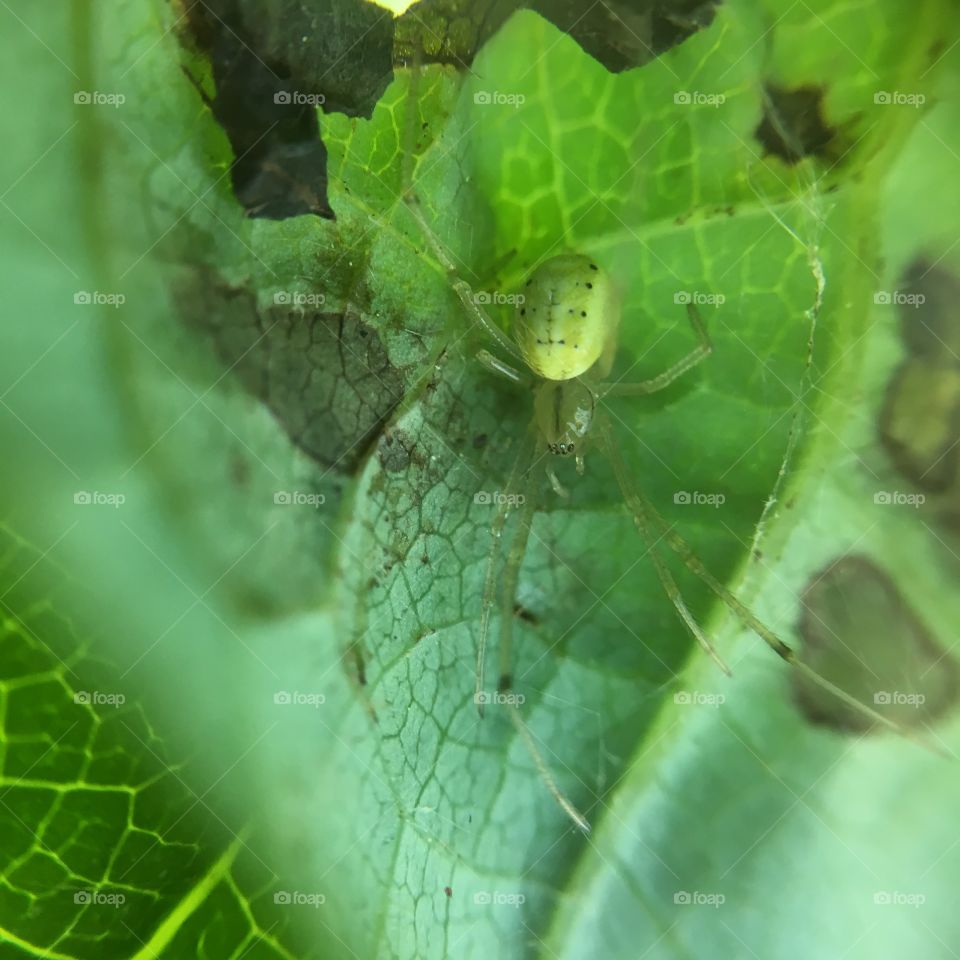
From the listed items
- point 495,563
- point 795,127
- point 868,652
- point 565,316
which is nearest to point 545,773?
point 495,563

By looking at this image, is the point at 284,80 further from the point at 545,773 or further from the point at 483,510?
the point at 545,773

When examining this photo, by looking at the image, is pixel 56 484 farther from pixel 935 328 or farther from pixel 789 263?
pixel 935 328

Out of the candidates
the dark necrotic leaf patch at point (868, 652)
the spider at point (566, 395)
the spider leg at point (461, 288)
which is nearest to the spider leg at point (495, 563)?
the spider at point (566, 395)

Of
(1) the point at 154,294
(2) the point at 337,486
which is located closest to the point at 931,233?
(2) the point at 337,486

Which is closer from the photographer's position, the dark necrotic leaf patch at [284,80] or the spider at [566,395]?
the dark necrotic leaf patch at [284,80]

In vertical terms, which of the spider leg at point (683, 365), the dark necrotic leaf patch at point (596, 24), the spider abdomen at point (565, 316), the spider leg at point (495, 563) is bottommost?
the spider leg at point (495, 563)

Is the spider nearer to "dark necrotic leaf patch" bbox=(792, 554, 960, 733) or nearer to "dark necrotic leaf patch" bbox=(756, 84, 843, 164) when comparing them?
"dark necrotic leaf patch" bbox=(792, 554, 960, 733)

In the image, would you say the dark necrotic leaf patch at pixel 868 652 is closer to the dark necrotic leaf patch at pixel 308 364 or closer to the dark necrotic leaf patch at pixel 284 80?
the dark necrotic leaf patch at pixel 308 364
